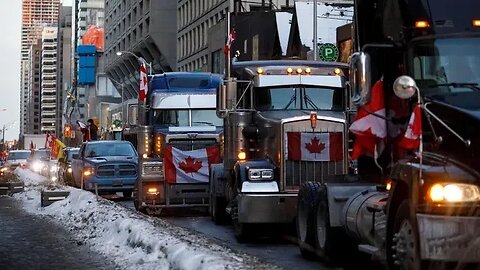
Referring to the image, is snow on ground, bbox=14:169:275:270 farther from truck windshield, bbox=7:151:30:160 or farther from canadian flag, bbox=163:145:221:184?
truck windshield, bbox=7:151:30:160

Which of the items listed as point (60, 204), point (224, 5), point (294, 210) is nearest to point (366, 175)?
point (294, 210)

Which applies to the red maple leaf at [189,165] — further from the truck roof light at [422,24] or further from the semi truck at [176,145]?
the truck roof light at [422,24]

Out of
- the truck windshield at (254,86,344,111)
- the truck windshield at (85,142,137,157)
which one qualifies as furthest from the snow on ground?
the truck windshield at (85,142,137,157)

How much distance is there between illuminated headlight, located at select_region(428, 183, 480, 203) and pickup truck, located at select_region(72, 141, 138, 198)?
65.1ft

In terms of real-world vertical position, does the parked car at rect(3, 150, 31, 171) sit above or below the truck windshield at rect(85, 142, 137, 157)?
below

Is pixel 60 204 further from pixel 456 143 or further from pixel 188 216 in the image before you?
pixel 456 143

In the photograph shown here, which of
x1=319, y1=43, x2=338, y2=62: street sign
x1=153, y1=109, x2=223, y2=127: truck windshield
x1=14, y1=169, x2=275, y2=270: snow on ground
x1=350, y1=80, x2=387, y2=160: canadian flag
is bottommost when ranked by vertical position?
x1=14, y1=169, x2=275, y2=270: snow on ground

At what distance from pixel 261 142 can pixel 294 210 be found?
1701 millimetres

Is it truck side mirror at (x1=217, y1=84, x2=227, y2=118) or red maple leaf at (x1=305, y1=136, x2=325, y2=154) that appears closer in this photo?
red maple leaf at (x1=305, y1=136, x2=325, y2=154)

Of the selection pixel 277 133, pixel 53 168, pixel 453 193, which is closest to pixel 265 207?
pixel 277 133

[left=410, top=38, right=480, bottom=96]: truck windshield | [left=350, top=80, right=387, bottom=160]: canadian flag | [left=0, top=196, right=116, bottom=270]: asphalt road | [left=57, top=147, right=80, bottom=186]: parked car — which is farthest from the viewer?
[left=57, top=147, right=80, bottom=186]: parked car

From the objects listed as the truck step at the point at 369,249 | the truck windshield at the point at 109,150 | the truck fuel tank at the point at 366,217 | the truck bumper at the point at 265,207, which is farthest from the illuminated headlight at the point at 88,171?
the truck step at the point at 369,249

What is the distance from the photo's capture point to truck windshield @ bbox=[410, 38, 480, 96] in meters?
7.88

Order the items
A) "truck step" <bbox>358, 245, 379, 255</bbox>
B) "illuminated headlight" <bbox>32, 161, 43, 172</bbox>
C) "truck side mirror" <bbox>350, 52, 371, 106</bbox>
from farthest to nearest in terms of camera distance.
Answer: "illuminated headlight" <bbox>32, 161, 43, 172</bbox> → "truck step" <bbox>358, 245, 379, 255</bbox> → "truck side mirror" <bbox>350, 52, 371, 106</bbox>
